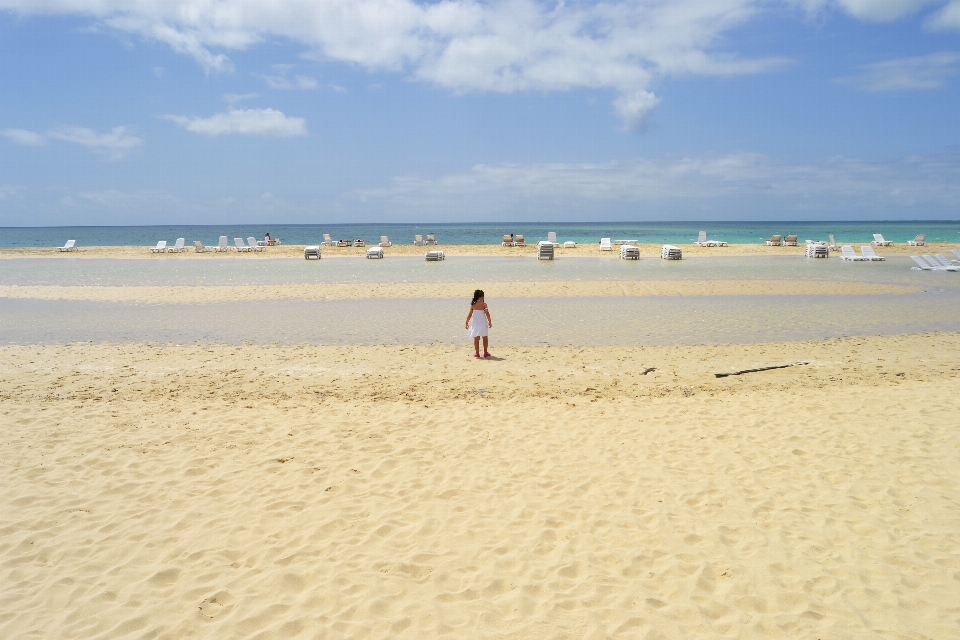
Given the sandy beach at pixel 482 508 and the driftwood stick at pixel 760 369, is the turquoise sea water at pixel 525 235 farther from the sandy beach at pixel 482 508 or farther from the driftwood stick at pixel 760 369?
the sandy beach at pixel 482 508

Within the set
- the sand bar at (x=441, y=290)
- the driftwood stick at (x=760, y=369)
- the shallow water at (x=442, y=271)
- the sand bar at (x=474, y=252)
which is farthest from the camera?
the sand bar at (x=474, y=252)

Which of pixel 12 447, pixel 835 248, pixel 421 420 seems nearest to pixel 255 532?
pixel 421 420

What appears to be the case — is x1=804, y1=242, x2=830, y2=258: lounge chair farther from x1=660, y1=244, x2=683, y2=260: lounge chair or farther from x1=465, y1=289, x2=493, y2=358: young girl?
x1=465, y1=289, x2=493, y2=358: young girl

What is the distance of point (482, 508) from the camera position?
4934mm

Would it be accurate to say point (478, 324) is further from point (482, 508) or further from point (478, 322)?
point (482, 508)

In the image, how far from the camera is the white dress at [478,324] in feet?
33.9

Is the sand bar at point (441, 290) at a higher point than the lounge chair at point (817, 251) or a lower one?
lower

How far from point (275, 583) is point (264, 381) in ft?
17.8

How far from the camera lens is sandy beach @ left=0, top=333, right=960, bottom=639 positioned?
364 centimetres

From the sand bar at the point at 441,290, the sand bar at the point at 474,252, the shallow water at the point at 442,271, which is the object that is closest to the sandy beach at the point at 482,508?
the sand bar at the point at 441,290

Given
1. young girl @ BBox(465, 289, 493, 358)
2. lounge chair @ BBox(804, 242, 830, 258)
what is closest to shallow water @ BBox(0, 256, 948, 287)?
lounge chair @ BBox(804, 242, 830, 258)

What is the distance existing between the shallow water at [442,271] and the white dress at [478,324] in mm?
11709

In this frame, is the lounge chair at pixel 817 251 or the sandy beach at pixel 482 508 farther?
the lounge chair at pixel 817 251

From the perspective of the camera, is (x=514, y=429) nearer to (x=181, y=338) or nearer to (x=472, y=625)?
(x=472, y=625)
